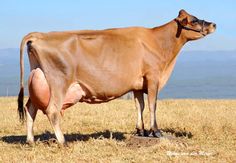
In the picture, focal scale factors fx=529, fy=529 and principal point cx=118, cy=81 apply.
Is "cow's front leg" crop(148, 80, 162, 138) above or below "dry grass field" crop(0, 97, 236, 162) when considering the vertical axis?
above

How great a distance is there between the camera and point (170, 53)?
983cm

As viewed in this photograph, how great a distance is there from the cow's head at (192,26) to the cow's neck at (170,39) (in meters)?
0.06

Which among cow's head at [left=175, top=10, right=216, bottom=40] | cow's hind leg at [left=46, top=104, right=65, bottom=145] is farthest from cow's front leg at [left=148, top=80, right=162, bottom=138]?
cow's hind leg at [left=46, top=104, right=65, bottom=145]

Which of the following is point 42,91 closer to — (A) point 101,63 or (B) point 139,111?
(A) point 101,63

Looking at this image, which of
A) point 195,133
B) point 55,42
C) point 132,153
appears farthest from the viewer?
point 195,133

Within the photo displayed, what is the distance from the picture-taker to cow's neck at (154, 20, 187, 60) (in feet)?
32.2

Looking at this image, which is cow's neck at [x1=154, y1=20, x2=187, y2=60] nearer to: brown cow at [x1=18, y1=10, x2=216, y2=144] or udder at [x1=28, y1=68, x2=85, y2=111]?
brown cow at [x1=18, y1=10, x2=216, y2=144]

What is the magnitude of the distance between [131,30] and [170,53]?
0.84 meters

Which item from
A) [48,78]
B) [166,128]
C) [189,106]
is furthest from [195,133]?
[189,106]

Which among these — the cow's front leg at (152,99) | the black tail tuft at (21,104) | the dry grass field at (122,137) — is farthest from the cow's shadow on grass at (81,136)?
the cow's front leg at (152,99)

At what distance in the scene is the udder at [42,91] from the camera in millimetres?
8891

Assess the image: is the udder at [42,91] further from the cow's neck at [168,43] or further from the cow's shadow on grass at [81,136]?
the cow's neck at [168,43]

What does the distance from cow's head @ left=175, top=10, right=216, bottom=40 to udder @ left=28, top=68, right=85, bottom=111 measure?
7.50 feet

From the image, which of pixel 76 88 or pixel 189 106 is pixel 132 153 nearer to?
pixel 76 88
